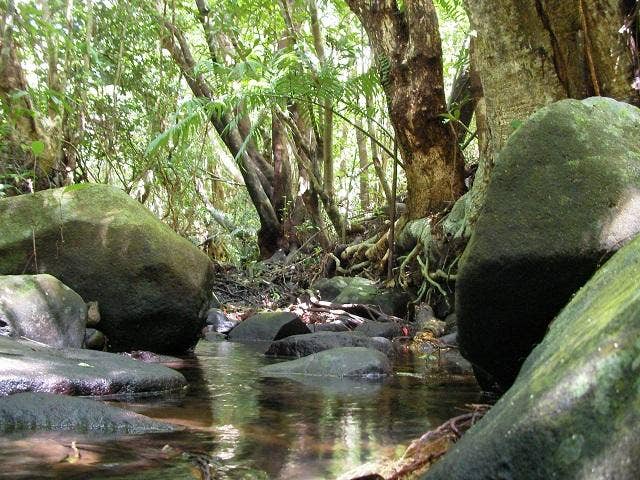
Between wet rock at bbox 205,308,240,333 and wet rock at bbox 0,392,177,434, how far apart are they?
4.75 m

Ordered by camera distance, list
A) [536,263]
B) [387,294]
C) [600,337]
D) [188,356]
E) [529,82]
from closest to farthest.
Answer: [600,337] → [536,263] → [529,82] → [188,356] → [387,294]

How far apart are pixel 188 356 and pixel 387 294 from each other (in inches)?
117

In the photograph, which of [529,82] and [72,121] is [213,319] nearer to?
[72,121]

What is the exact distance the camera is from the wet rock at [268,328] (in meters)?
6.96

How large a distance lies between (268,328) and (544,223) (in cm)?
438

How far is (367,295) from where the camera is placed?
8273mm

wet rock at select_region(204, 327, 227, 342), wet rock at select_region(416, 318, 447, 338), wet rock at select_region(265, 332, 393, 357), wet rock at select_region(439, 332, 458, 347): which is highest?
Result: wet rock at select_region(204, 327, 227, 342)

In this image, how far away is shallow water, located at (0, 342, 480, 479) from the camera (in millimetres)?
2406

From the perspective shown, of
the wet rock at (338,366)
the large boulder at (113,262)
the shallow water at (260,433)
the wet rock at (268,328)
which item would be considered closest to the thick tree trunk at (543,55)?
the wet rock at (338,366)

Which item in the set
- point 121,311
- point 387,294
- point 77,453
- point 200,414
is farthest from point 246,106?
point 77,453

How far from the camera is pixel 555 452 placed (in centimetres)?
144

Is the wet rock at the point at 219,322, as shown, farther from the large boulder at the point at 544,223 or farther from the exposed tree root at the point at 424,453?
the exposed tree root at the point at 424,453

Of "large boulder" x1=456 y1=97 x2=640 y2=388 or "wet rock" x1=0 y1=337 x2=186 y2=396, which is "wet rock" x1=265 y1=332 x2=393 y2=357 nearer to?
"wet rock" x1=0 y1=337 x2=186 y2=396

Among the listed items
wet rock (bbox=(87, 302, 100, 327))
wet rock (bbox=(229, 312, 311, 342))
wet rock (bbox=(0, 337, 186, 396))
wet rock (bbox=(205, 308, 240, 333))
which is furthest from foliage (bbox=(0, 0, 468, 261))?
wet rock (bbox=(0, 337, 186, 396))
